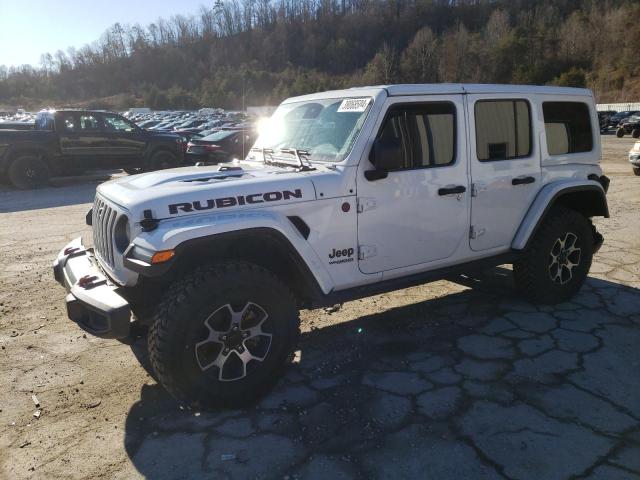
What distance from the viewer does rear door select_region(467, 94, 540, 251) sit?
13.3 feet

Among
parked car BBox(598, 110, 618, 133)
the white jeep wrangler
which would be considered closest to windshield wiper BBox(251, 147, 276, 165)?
the white jeep wrangler

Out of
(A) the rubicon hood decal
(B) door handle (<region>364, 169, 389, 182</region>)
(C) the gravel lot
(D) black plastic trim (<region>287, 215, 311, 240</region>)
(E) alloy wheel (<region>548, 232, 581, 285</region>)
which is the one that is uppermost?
(B) door handle (<region>364, 169, 389, 182</region>)

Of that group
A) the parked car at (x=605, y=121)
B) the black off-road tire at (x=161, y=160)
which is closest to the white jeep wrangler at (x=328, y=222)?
the black off-road tire at (x=161, y=160)

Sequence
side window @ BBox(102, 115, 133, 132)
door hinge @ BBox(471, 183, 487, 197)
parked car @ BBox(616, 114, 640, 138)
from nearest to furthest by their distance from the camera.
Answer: door hinge @ BBox(471, 183, 487, 197) < side window @ BBox(102, 115, 133, 132) < parked car @ BBox(616, 114, 640, 138)

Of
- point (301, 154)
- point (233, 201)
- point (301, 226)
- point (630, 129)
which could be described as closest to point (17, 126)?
point (301, 154)

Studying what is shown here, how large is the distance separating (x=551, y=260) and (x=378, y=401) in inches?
92.8

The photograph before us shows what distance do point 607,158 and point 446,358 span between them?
16.9 metres

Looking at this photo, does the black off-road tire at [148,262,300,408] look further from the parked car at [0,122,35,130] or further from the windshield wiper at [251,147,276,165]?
the parked car at [0,122,35,130]

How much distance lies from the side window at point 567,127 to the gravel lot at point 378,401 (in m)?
1.44

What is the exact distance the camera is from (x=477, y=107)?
405 cm

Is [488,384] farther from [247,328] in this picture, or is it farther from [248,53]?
[248,53]

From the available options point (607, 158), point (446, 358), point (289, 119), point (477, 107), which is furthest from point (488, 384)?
point (607, 158)

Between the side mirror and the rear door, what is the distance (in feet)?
2.94

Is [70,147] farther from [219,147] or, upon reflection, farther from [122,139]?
[219,147]
